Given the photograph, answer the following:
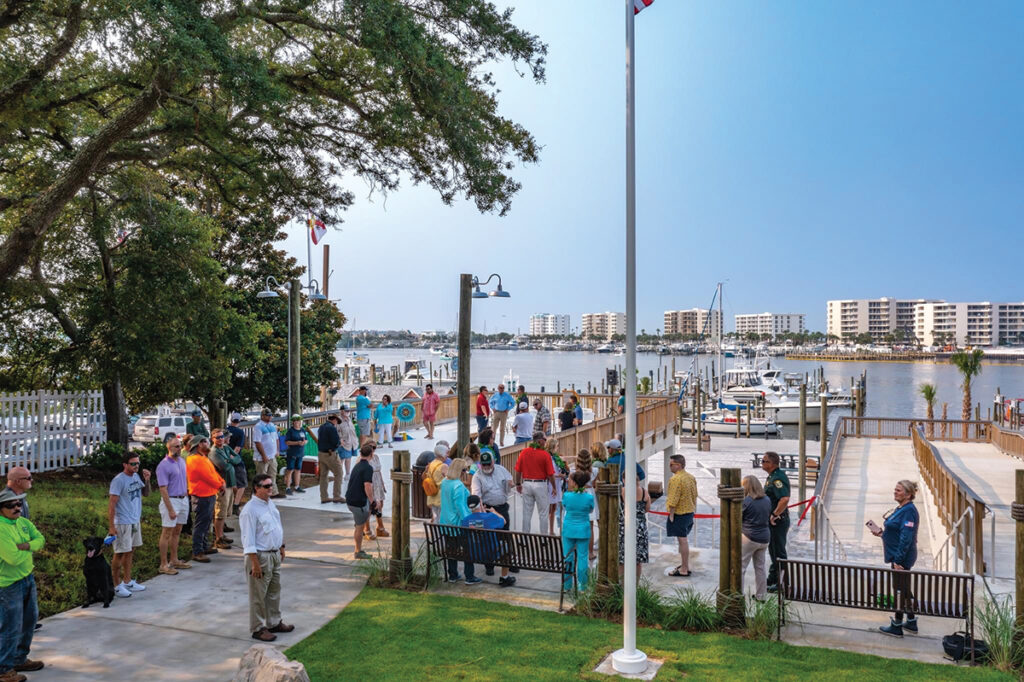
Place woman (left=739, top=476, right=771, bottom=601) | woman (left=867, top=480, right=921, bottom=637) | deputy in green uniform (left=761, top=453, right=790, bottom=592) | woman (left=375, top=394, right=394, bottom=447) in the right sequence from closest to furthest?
1. woman (left=867, top=480, right=921, bottom=637)
2. woman (left=739, top=476, right=771, bottom=601)
3. deputy in green uniform (left=761, top=453, right=790, bottom=592)
4. woman (left=375, top=394, right=394, bottom=447)

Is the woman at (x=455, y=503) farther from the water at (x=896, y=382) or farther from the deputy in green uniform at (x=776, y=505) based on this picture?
the water at (x=896, y=382)

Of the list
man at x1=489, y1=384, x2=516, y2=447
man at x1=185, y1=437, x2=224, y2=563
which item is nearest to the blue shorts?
man at x1=185, y1=437, x2=224, y2=563

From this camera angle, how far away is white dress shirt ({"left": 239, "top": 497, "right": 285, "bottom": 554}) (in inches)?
320

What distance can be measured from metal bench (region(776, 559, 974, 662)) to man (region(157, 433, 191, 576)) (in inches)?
306

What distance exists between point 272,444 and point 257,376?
12092 mm

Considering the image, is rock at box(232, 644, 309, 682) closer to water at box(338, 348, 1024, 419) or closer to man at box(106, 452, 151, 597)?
man at box(106, 452, 151, 597)

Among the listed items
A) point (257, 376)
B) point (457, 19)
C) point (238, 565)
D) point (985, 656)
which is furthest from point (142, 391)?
point (985, 656)

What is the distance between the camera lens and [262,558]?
823 cm

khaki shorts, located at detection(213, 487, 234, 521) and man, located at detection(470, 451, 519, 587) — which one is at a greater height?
man, located at detection(470, 451, 519, 587)

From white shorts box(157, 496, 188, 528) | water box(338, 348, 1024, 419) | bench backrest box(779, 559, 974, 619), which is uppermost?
white shorts box(157, 496, 188, 528)

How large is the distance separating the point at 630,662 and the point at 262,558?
3974 mm

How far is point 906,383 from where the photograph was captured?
412ft

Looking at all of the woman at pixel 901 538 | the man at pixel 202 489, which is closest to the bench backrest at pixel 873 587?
the woman at pixel 901 538

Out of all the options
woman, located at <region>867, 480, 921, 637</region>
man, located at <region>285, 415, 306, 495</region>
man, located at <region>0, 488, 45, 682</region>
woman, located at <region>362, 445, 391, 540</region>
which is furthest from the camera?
man, located at <region>285, 415, 306, 495</region>
